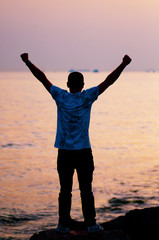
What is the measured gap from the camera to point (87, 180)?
5.82 m

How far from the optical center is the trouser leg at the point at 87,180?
5719 millimetres

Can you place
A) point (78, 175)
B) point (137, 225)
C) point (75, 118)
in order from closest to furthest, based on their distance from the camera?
point (75, 118) < point (78, 175) < point (137, 225)

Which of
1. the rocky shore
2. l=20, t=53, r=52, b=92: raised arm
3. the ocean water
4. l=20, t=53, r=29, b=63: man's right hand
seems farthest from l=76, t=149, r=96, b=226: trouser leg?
the ocean water

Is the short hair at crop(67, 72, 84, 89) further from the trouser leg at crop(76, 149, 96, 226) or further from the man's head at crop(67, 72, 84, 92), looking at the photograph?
the trouser leg at crop(76, 149, 96, 226)

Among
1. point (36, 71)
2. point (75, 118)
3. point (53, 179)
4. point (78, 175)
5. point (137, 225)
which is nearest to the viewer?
point (75, 118)

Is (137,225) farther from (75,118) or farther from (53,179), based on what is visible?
(53,179)

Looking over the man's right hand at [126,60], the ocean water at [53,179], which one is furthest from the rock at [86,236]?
the ocean water at [53,179]

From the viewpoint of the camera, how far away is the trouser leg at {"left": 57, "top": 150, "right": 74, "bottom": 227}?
575cm

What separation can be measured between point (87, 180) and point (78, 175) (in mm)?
144

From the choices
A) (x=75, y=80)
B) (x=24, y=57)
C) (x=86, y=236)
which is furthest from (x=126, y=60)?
(x=86, y=236)

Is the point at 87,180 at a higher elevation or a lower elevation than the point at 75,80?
Answer: lower

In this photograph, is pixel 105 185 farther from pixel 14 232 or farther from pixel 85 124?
pixel 85 124

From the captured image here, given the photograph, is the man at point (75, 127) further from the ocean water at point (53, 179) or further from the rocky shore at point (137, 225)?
the ocean water at point (53, 179)

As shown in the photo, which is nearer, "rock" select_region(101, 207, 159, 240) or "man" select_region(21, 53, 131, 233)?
"man" select_region(21, 53, 131, 233)
